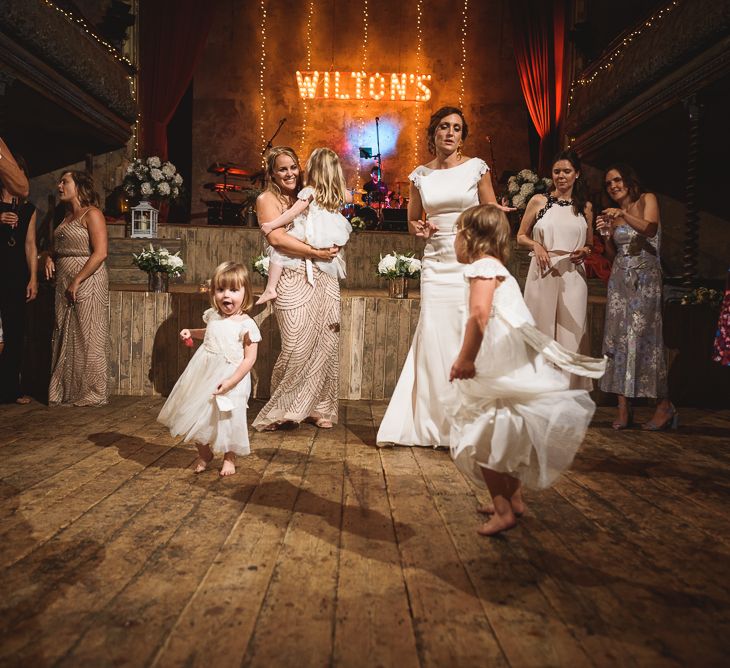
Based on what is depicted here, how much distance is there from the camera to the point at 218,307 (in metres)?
3.22

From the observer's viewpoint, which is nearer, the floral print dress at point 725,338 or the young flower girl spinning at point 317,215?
the floral print dress at point 725,338

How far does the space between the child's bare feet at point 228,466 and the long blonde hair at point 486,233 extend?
1486 mm

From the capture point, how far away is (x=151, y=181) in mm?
7441

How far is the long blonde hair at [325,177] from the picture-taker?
14.0 feet

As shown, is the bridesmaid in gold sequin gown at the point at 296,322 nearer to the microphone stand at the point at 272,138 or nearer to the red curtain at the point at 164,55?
the red curtain at the point at 164,55

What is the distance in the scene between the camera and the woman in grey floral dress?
459 cm

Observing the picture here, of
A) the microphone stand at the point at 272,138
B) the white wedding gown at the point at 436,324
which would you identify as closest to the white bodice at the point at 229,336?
the white wedding gown at the point at 436,324

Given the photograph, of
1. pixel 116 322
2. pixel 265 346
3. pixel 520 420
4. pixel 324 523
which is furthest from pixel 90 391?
pixel 520 420

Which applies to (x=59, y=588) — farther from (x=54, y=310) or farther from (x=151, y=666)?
(x=54, y=310)

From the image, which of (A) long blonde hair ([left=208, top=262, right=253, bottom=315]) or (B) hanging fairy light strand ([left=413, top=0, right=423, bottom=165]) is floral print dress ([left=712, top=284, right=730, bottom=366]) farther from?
(B) hanging fairy light strand ([left=413, top=0, right=423, bottom=165])

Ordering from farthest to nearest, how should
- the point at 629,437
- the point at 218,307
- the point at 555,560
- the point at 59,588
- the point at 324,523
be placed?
the point at 629,437 < the point at 218,307 < the point at 324,523 < the point at 555,560 < the point at 59,588

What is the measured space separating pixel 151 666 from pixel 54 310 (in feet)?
14.3

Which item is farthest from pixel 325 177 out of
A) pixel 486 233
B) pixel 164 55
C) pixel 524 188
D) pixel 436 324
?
pixel 164 55

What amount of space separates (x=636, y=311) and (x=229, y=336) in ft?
9.30
